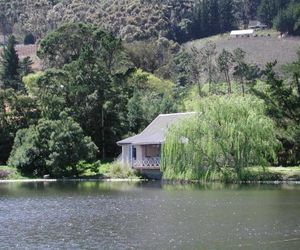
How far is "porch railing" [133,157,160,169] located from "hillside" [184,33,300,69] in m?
72.5

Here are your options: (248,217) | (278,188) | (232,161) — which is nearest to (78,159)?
(232,161)

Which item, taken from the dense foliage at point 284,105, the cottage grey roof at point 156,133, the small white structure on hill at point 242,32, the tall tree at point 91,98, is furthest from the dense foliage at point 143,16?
the dense foliage at point 284,105

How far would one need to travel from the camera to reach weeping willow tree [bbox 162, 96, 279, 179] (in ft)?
171

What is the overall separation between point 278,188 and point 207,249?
2337 cm

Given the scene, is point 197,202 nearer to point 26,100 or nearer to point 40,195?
point 40,195

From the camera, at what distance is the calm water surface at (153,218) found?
1016 inches

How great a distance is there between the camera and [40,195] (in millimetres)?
45312

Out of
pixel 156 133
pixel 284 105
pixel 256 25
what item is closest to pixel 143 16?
pixel 256 25

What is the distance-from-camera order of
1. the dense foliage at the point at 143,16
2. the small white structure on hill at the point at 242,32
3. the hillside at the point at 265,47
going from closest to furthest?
the hillside at the point at 265,47, the small white structure on hill at the point at 242,32, the dense foliage at the point at 143,16

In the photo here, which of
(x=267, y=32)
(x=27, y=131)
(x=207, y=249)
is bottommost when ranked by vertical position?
(x=207, y=249)

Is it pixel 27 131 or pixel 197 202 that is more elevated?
pixel 27 131

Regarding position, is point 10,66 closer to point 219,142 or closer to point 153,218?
point 219,142

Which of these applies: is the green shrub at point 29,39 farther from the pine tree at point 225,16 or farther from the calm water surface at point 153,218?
the calm water surface at point 153,218

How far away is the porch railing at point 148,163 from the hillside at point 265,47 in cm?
7247
